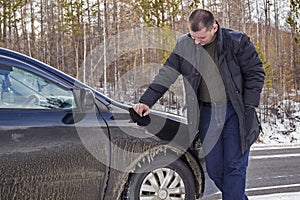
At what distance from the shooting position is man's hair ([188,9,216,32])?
3.10 meters

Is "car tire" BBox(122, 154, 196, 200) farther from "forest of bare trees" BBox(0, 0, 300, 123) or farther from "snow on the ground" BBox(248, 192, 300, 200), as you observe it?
"forest of bare trees" BBox(0, 0, 300, 123)

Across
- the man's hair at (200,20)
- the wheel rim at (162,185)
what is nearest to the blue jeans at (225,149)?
the wheel rim at (162,185)

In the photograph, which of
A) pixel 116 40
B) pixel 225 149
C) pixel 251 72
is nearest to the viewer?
pixel 251 72

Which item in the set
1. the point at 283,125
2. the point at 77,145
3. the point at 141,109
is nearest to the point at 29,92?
the point at 77,145

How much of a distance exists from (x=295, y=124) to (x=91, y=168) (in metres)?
17.1

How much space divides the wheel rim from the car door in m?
0.41

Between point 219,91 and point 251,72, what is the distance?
312 millimetres

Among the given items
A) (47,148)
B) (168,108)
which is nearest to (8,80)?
(47,148)

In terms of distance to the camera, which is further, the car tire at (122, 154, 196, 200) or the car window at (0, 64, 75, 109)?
the car tire at (122, 154, 196, 200)

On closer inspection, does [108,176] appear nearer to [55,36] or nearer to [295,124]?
[295,124]

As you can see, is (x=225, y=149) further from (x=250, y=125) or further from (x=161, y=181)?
(x=161, y=181)

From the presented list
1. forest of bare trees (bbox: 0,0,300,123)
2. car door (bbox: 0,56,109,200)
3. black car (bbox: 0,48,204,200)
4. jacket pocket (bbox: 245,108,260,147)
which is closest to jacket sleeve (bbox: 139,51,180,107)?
black car (bbox: 0,48,204,200)

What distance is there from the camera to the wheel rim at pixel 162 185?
3.58 m

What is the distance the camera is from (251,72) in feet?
10.6
